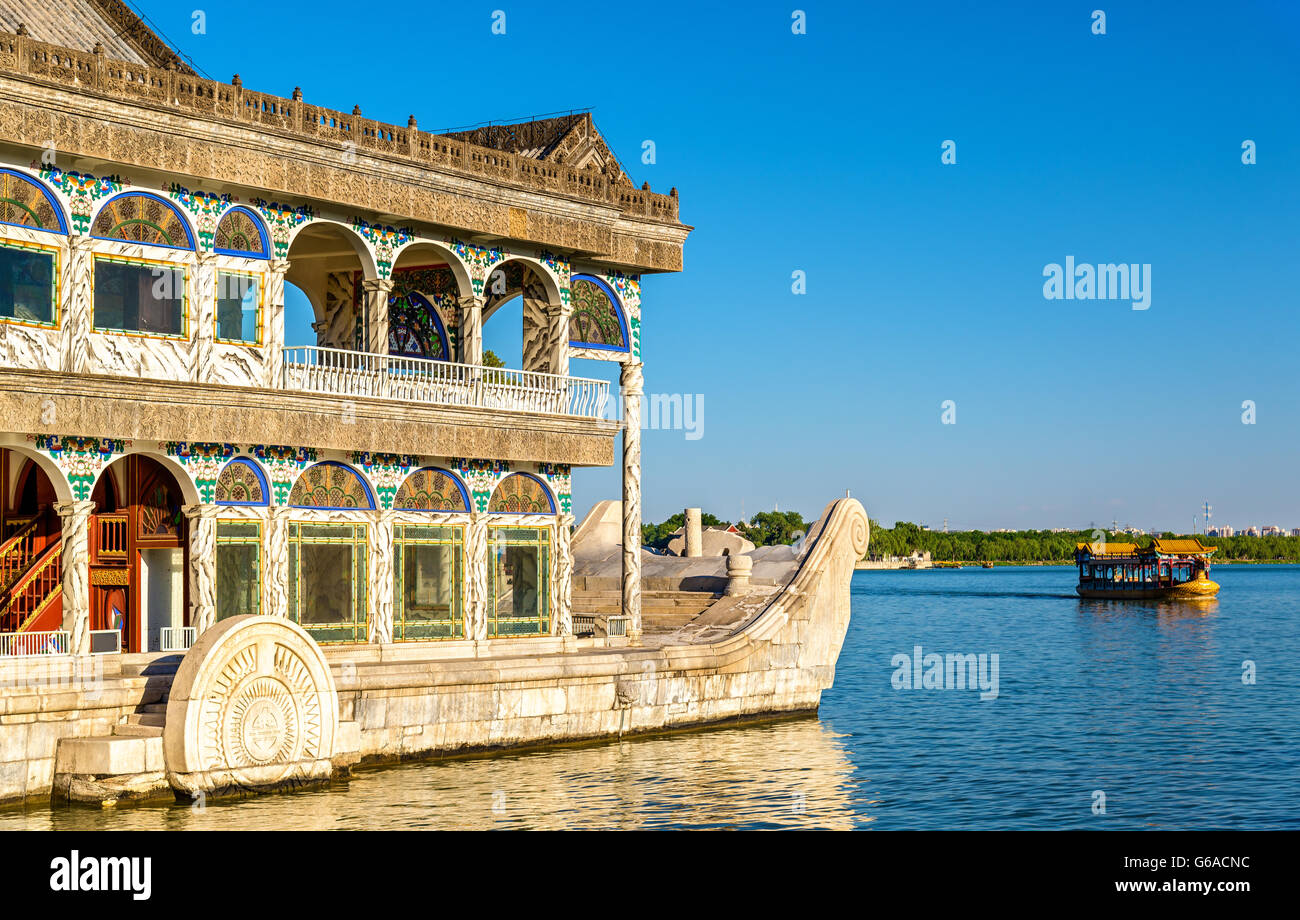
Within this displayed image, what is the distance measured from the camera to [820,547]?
31109mm

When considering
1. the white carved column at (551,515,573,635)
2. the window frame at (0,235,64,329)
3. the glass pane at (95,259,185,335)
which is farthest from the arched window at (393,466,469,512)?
the window frame at (0,235,64,329)

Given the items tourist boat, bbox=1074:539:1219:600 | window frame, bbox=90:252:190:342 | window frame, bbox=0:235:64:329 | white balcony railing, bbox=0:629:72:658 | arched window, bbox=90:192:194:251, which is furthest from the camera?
tourist boat, bbox=1074:539:1219:600

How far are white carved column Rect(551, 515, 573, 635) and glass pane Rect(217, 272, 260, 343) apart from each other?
22.0ft

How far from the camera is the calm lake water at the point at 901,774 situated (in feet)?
65.9

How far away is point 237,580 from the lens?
77.2 ft

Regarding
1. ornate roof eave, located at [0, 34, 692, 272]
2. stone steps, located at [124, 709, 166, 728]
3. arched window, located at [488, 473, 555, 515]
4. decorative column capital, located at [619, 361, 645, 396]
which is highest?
ornate roof eave, located at [0, 34, 692, 272]

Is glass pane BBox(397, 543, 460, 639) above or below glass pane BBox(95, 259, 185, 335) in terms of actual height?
below

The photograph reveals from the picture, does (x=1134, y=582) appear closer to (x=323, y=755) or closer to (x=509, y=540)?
(x=509, y=540)

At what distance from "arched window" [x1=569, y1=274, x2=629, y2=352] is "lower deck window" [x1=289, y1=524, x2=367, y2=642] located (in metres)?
6.25

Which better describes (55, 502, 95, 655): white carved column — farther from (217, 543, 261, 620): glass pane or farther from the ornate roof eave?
the ornate roof eave

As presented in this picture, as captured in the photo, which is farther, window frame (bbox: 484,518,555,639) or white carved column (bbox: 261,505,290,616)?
window frame (bbox: 484,518,555,639)

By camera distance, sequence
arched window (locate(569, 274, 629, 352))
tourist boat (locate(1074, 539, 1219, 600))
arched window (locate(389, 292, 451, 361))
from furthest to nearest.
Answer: tourist boat (locate(1074, 539, 1219, 600)) < arched window (locate(389, 292, 451, 361)) < arched window (locate(569, 274, 629, 352))

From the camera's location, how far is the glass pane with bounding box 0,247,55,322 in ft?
68.4
